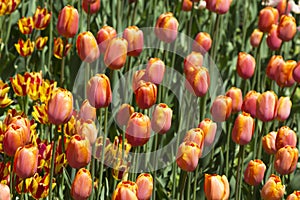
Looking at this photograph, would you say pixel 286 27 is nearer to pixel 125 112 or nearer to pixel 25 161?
pixel 125 112

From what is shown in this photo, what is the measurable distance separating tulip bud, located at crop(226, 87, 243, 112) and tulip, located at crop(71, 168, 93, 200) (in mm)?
781

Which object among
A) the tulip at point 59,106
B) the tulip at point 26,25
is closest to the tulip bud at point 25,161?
the tulip at point 59,106

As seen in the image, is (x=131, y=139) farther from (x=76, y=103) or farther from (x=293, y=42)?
Answer: (x=293, y=42)

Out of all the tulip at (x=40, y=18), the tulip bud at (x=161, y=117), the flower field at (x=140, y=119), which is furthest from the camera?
the tulip at (x=40, y=18)

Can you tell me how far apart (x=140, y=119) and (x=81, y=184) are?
0.24 m

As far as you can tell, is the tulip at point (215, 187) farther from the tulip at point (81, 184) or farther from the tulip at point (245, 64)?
the tulip at point (245, 64)

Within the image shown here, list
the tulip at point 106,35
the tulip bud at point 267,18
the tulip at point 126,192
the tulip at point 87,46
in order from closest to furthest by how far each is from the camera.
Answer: the tulip at point 126,192 < the tulip at point 87,46 < the tulip at point 106,35 < the tulip bud at point 267,18

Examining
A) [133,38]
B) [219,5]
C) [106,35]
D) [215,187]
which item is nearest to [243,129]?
[215,187]

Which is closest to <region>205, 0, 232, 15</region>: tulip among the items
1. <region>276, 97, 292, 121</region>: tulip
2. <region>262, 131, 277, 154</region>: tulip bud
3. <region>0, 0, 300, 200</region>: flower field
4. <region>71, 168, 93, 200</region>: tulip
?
<region>0, 0, 300, 200</region>: flower field

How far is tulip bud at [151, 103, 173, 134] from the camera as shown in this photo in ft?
7.01

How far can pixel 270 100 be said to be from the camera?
7.63 feet

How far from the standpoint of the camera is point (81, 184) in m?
1.93

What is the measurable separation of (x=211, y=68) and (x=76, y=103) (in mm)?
696

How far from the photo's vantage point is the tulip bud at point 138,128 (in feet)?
6.64
